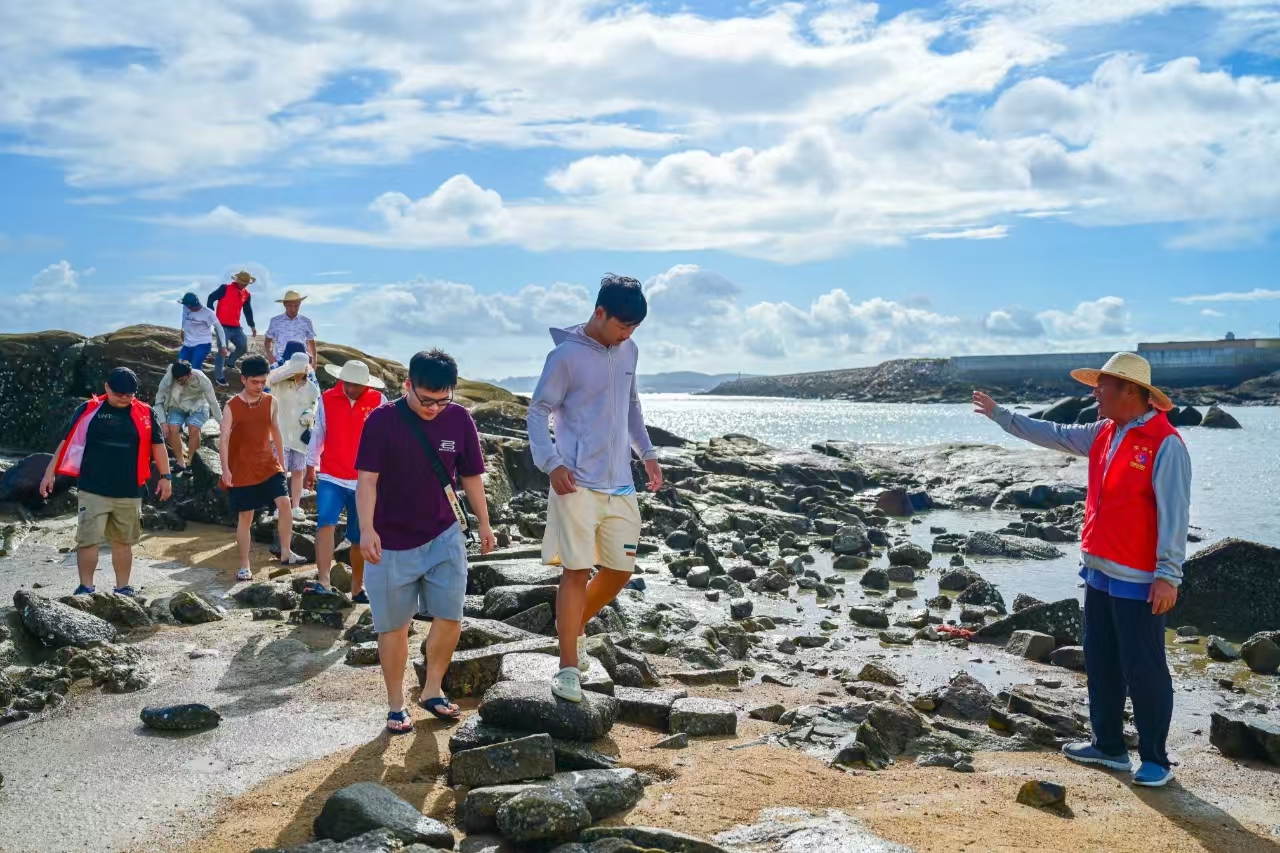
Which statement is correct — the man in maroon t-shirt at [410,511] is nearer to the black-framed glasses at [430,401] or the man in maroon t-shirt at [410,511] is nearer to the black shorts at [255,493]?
the black-framed glasses at [430,401]

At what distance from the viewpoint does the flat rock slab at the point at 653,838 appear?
14.4 feet

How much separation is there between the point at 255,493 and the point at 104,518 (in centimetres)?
160

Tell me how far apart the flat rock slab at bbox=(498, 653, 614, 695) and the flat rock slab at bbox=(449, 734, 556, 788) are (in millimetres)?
929

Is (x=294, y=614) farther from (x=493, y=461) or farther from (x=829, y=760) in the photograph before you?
(x=493, y=461)

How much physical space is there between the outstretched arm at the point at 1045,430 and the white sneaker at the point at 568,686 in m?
2.84

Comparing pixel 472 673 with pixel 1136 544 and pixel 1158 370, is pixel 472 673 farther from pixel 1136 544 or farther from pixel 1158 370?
pixel 1158 370

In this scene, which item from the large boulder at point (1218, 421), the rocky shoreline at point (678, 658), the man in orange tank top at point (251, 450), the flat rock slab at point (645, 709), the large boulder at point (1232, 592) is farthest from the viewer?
the large boulder at point (1218, 421)

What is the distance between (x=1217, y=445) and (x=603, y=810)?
52.4m

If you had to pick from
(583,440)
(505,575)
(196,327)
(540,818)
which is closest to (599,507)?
(583,440)

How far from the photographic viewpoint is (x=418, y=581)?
621cm

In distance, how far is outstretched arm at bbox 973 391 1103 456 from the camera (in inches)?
257

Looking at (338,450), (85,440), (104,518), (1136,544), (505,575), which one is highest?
(85,440)

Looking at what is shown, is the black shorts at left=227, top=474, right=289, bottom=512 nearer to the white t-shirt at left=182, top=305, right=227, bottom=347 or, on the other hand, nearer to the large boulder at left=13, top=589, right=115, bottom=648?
the large boulder at left=13, top=589, right=115, bottom=648

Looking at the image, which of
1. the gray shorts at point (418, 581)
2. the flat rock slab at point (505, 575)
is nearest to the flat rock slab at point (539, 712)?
the gray shorts at point (418, 581)
